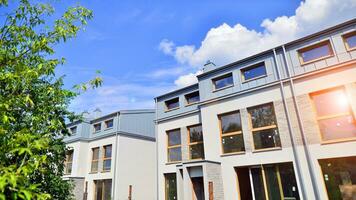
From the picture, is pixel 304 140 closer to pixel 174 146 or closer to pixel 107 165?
pixel 174 146

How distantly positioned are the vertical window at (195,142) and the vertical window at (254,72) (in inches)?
147

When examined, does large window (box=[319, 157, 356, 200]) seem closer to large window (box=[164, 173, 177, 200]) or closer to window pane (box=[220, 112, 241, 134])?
window pane (box=[220, 112, 241, 134])

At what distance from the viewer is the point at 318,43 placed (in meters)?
9.70

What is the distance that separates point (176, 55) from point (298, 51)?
587 cm

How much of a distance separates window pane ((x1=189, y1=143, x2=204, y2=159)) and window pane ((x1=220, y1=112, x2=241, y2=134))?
1819 mm

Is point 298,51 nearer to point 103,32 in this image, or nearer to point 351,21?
point 351,21

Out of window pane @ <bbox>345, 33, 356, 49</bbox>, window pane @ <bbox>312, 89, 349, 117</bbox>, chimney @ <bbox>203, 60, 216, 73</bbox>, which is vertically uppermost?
chimney @ <bbox>203, 60, 216, 73</bbox>

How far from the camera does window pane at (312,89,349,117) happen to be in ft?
28.9

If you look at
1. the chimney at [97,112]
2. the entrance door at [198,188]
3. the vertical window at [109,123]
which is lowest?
the entrance door at [198,188]

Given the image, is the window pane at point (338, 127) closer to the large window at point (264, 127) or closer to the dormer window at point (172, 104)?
the large window at point (264, 127)

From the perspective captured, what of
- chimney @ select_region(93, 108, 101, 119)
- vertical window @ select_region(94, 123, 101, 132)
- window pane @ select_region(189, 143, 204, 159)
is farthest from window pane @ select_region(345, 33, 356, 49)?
chimney @ select_region(93, 108, 101, 119)

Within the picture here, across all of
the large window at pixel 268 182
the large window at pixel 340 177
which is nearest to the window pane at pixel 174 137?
the large window at pixel 268 182

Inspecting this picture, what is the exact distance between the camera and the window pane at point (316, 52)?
376 inches

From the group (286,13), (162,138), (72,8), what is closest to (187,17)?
(72,8)
